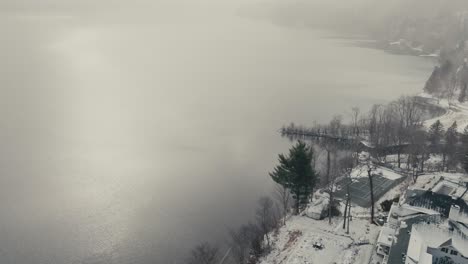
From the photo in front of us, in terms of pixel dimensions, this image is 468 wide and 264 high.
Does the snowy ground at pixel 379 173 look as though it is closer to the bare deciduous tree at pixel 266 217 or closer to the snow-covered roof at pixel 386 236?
the bare deciduous tree at pixel 266 217

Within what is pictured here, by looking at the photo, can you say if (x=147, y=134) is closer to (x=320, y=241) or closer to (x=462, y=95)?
(x=320, y=241)

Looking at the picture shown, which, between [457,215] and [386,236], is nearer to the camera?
[457,215]

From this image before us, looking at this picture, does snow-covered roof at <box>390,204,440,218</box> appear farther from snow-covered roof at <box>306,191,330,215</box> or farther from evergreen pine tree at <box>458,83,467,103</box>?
evergreen pine tree at <box>458,83,467,103</box>

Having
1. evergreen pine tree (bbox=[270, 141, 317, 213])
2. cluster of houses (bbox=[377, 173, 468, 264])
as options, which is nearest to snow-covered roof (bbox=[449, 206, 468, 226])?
cluster of houses (bbox=[377, 173, 468, 264])

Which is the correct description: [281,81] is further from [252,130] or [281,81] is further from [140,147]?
[140,147]

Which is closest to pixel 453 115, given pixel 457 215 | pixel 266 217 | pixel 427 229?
pixel 457 215
